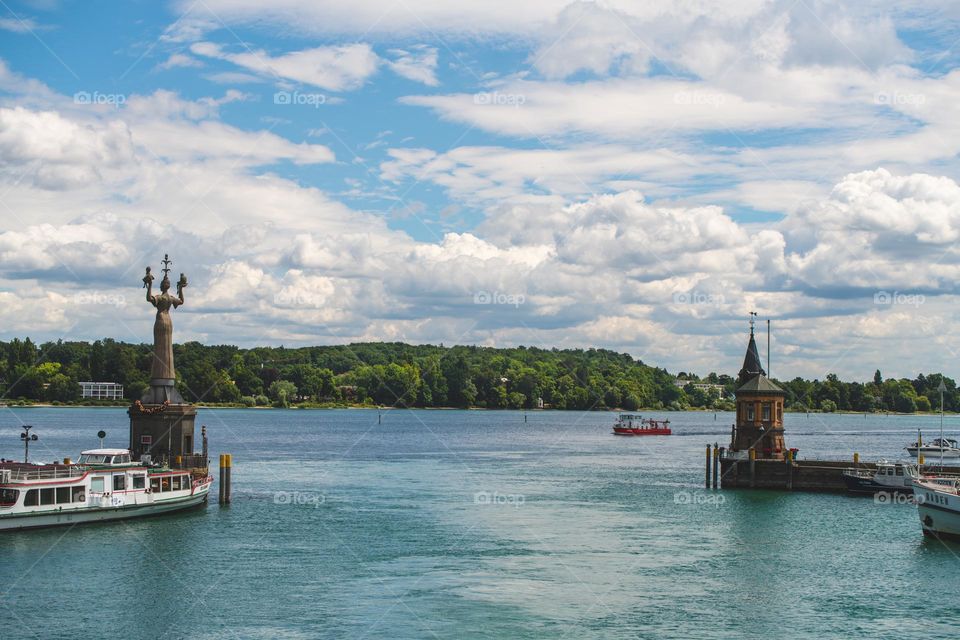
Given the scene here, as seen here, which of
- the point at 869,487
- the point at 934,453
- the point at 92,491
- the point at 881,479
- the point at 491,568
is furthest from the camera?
the point at 934,453

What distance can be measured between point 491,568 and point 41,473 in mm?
28343

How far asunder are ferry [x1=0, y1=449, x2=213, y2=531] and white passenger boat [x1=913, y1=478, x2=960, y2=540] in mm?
48500

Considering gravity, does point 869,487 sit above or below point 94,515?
above

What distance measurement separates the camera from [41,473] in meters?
64.0

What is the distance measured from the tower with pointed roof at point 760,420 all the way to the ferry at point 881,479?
6490 mm

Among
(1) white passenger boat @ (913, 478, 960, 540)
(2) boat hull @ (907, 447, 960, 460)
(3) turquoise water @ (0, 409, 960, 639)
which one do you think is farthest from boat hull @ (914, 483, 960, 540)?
(2) boat hull @ (907, 447, 960, 460)

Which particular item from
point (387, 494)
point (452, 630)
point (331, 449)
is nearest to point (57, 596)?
point (452, 630)

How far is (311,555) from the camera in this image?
5888 cm

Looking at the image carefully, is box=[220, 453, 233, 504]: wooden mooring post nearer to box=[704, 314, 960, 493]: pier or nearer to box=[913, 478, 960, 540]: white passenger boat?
box=[704, 314, 960, 493]: pier

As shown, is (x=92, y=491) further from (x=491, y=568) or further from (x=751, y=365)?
(x=751, y=365)

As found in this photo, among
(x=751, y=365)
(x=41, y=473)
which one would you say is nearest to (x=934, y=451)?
(x=751, y=365)

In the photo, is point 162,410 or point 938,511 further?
point 162,410

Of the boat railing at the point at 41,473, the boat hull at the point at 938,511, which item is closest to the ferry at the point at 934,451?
the boat hull at the point at 938,511

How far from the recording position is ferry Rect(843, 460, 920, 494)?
288ft
